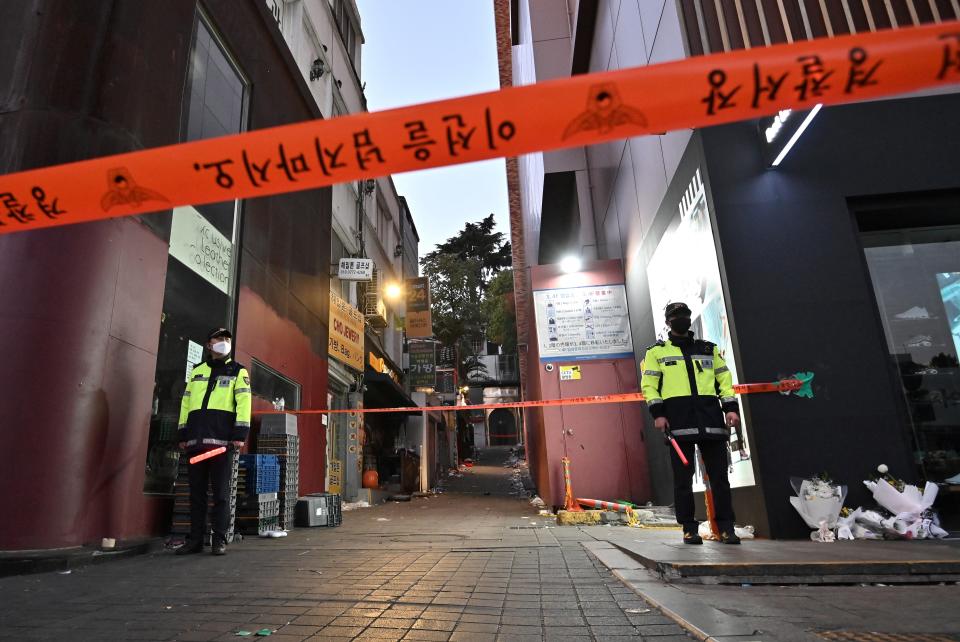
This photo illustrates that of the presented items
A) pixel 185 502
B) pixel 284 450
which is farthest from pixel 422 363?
pixel 185 502

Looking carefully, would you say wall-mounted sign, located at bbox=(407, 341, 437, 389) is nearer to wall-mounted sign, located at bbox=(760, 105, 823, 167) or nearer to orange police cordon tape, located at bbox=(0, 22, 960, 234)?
wall-mounted sign, located at bbox=(760, 105, 823, 167)

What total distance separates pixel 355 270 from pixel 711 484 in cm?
1057

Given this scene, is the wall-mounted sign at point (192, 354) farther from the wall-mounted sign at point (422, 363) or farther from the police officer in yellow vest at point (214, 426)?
the wall-mounted sign at point (422, 363)

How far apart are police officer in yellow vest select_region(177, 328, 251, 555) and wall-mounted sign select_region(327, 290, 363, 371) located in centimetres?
669

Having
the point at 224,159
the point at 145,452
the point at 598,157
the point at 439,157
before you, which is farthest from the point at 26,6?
the point at 598,157

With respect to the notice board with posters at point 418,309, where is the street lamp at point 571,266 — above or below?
below

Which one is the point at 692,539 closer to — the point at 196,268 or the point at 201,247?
the point at 196,268

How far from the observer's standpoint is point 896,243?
5.87m

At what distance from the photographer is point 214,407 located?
222 inches

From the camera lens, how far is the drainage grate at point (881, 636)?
2.09 meters

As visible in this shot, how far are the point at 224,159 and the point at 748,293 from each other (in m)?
4.91

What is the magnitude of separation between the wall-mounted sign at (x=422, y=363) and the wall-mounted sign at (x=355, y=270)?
985 centimetres

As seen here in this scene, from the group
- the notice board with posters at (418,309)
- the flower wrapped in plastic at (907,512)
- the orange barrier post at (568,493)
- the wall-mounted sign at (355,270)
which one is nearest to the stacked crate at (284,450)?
the orange barrier post at (568,493)

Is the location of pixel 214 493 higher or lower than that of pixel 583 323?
lower
